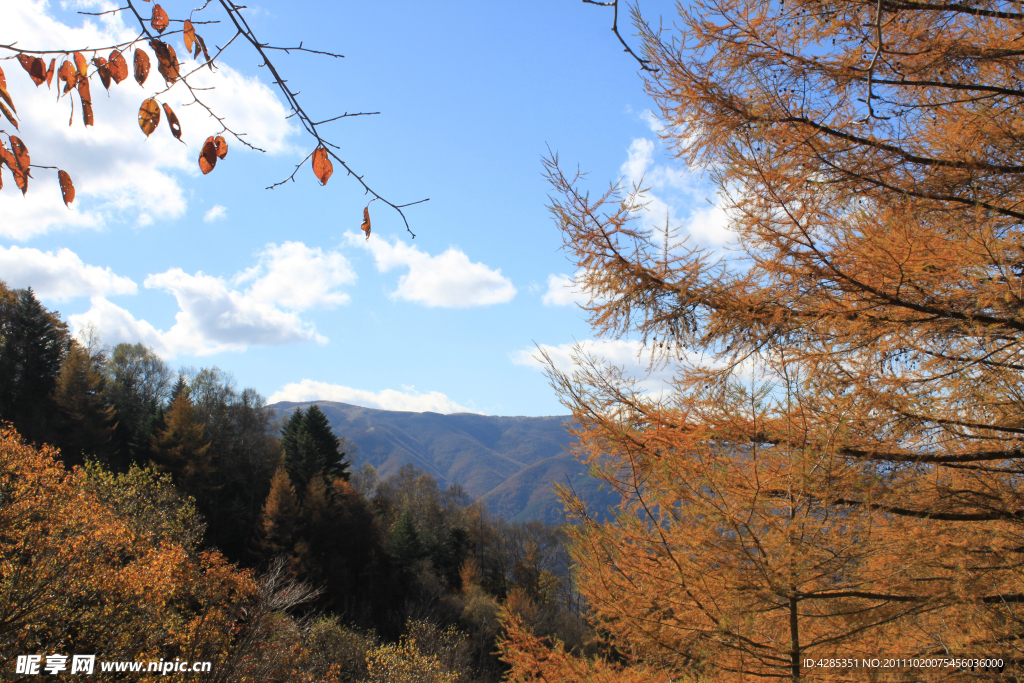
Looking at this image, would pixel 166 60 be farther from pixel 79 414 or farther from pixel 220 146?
pixel 79 414

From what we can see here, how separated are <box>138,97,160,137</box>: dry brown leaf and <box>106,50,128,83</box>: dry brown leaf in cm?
16

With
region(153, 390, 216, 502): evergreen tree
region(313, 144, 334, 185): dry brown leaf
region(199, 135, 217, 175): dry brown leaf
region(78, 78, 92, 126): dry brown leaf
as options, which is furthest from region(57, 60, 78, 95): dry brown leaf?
region(153, 390, 216, 502): evergreen tree

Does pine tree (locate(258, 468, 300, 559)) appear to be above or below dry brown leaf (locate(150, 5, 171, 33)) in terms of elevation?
below

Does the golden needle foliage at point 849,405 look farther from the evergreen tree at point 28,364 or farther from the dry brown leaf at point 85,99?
the evergreen tree at point 28,364

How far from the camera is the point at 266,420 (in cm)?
3750

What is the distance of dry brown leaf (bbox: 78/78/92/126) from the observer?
1.73m

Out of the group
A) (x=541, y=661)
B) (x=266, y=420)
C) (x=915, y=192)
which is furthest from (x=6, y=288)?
(x=915, y=192)

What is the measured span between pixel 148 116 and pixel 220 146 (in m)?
0.22

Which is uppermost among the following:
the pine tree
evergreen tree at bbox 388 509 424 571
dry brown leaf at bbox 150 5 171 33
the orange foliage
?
dry brown leaf at bbox 150 5 171 33

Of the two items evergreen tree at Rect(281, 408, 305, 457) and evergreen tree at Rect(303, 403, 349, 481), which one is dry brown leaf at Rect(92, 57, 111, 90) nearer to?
evergreen tree at Rect(281, 408, 305, 457)

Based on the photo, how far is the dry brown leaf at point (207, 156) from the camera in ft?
5.88

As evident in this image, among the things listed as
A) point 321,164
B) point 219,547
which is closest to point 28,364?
point 219,547

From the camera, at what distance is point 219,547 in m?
25.5

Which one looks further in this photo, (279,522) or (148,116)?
(279,522)
